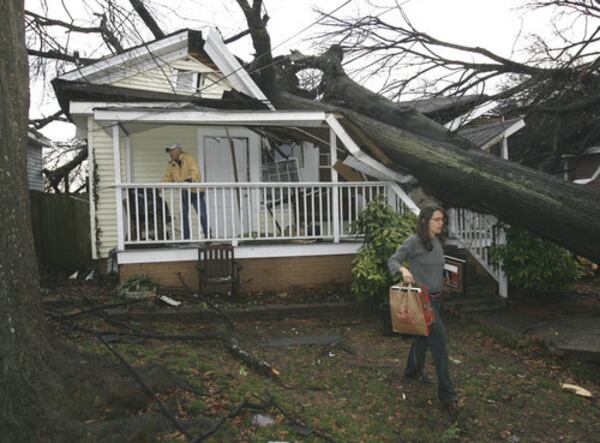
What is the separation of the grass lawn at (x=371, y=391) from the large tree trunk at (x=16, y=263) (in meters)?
0.92

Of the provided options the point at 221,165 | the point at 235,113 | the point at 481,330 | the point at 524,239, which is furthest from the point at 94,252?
the point at 524,239

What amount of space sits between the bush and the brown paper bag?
244 cm

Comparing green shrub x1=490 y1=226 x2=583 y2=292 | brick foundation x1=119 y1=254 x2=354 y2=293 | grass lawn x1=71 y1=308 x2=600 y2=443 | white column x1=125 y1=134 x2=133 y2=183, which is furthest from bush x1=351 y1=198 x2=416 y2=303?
white column x1=125 y1=134 x2=133 y2=183

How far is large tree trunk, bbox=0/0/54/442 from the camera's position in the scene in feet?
9.69

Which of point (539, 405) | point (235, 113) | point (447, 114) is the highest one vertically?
point (447, 114)

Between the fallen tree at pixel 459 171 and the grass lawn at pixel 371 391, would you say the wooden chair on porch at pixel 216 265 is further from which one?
the fallen tree at pixel 459 171

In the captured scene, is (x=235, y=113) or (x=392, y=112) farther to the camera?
(x=392, y=112)

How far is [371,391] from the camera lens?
475 cm

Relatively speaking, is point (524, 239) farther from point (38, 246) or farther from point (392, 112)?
point (38, 246)

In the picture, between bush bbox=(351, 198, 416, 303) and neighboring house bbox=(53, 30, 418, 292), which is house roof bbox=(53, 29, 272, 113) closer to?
neighboring house bbox=(53, 30, 418, 292)

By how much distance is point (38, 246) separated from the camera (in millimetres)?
10398

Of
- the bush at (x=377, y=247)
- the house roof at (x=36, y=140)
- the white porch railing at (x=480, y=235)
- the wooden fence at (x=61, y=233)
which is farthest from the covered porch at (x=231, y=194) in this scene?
the house roof at (x=36, y=140)

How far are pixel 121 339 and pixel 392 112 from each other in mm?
6034

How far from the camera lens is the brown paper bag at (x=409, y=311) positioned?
429 cm
